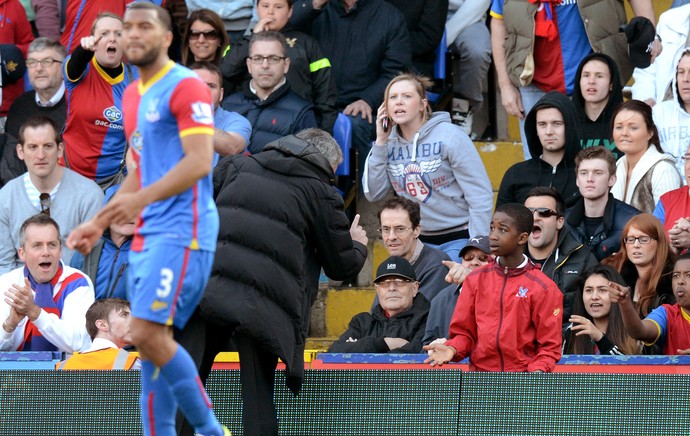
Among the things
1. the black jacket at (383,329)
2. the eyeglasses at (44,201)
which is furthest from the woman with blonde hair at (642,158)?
the eyeglasses at (44,201)

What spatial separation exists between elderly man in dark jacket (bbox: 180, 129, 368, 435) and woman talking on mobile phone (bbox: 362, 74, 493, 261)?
2925 millimetres

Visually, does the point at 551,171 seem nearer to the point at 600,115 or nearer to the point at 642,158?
the point at 642,158

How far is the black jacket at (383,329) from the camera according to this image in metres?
7.70

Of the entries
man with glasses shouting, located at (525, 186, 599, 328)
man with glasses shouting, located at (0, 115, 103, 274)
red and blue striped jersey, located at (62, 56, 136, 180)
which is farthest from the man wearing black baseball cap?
red and blue striped jersey, located at (62, 56, 136, 180)

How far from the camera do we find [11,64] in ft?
35.7

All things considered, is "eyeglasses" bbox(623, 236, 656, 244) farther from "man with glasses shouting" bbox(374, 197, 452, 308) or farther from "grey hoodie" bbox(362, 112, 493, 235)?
"grey hoodie" bbox(362, 112, 493, 235)

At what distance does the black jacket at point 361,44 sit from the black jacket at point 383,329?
3061 millimetres

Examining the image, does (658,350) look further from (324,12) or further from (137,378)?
(324,12)

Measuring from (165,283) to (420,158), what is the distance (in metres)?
4.57

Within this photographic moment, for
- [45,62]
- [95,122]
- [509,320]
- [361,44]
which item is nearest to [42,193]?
[95,122]

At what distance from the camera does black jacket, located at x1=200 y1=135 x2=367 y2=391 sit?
6176 millimetres

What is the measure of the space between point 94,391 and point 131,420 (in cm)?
26

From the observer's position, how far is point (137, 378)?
22.6ft

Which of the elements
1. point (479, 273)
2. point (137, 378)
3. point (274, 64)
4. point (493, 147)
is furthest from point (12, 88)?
point (479, 273)
